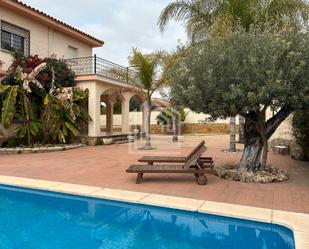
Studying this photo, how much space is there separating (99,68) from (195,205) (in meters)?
16.5

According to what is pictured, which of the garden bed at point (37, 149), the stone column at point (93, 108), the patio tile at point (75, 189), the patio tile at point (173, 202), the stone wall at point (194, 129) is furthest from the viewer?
the stone wall at point (194, 129)

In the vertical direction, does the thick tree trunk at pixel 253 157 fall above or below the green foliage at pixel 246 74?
below

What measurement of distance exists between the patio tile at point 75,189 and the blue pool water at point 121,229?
44cm

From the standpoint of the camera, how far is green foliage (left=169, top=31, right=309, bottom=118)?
8516mm

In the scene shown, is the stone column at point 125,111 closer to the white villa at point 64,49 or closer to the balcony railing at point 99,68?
the white villa at point 64,49

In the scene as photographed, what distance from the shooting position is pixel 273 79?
8.42 m

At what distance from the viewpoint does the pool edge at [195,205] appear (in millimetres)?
6016

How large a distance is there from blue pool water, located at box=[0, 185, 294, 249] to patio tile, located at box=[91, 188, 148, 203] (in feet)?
0.49

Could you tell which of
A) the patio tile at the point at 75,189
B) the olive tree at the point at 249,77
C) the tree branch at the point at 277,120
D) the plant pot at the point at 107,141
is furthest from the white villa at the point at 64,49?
the patio tile at the point at 75,189

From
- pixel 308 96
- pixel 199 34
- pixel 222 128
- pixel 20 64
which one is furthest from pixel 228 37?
pixel 222 128

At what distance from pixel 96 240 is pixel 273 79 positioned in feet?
20.1

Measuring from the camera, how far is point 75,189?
28.8 ft

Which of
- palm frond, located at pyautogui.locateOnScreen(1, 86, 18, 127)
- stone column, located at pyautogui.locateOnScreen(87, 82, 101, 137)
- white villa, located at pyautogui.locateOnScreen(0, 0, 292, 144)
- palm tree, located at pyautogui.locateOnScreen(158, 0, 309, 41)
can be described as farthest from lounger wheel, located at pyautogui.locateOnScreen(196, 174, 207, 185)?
stone column, located at pyautogui.locateOnScreen(87, 82, 101, 137)

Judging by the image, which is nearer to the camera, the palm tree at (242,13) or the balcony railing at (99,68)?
the palm tree at (242,13)
